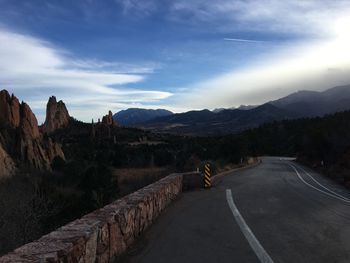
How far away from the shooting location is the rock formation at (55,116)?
137375 mm

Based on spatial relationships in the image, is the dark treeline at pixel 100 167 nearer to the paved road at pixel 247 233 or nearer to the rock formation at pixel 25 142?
the rock formation at pixel 25 142

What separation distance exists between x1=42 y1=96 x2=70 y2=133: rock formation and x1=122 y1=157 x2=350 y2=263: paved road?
124684 millimetres

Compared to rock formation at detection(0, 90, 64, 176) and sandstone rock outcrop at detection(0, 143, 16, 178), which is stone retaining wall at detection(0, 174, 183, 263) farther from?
rock formation at detection(0, 90, 64, 176)

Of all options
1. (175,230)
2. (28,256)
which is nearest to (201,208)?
(175,230)

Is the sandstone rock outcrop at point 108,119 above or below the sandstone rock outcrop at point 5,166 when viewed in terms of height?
above

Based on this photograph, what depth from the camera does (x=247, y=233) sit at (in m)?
10.6

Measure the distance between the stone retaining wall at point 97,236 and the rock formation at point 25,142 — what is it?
46.4 metres

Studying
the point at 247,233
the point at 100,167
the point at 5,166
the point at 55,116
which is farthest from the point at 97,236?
the point at 55,116

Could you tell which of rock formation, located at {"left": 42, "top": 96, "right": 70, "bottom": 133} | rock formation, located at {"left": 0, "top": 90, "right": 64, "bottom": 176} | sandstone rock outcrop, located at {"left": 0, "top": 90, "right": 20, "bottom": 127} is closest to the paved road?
rock formation, located at {"left": 0, "top": 90, "right": 64, "bottom": 176}

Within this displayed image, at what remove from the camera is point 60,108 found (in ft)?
Result: 482

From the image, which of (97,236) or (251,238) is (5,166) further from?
(97,236)

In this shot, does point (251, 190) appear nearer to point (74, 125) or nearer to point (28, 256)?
point (28, 256)

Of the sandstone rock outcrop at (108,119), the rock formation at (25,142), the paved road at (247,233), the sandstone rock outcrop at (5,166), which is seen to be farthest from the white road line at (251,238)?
the sandstone rock outcrop at (108,119)

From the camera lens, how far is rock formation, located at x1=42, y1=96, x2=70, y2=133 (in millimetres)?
137375
